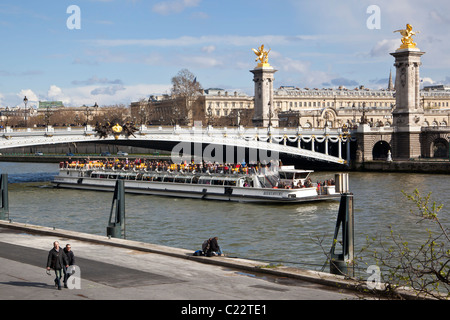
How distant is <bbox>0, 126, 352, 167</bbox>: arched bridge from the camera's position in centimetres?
4050

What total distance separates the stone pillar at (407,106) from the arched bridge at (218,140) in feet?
16.3

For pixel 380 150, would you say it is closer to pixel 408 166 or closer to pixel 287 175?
pixel 408 166

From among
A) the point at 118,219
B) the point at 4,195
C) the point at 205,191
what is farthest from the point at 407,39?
the point at 118,219

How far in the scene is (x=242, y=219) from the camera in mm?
27062

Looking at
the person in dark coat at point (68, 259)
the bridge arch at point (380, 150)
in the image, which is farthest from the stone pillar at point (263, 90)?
the person in dark coat at point (68, 259)

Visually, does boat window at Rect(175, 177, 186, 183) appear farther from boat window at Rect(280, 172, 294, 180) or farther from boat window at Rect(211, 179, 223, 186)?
boat window at Rect(280, 172, 294, 180)

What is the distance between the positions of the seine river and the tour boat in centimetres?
83

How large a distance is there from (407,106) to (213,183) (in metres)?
30.7

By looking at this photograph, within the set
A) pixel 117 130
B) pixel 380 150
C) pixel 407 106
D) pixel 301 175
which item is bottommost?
pixel 301 175

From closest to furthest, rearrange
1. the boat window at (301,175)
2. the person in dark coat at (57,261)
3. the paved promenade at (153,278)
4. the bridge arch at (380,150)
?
the paved promenade at (153,278)
the person in dark coat at (57,261)
the boat window at (301,175)
the bridge arch at (380,150)

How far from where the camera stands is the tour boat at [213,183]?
107 ft

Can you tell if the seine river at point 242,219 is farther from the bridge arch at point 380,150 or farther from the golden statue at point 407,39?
the golden statue at point 407,39

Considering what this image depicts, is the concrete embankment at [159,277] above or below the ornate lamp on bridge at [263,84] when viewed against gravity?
below
